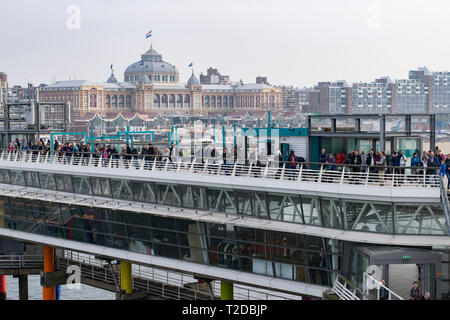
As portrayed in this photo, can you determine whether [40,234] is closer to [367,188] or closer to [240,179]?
[240,179]

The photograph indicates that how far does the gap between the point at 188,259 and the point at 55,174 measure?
837cm

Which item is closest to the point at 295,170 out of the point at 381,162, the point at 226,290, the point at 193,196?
the point at 381,162

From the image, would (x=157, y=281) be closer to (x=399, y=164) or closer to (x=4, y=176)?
(x=4, y=176)

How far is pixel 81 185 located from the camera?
31.6 m

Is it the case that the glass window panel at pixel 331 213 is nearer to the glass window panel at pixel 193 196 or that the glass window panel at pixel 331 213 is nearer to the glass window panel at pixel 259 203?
the glass window panel at pixel 259 203

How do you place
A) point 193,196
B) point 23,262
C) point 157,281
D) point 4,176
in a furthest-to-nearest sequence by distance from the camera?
1. point 23,262
2. point 4,176
3. point 157,281
4. point 193,196

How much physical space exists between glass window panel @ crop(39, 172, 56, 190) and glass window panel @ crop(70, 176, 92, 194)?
1.64 meters

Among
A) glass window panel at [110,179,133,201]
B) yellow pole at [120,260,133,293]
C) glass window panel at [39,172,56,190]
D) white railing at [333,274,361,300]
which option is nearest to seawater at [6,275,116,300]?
glass window panel at [39,172,56,190]

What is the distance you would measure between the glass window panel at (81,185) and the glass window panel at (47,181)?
5.37 ft

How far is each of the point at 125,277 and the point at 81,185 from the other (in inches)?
159

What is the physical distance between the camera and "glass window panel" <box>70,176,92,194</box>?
31219 mm

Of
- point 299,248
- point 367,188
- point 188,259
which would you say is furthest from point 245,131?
point 367,188

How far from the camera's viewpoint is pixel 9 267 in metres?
37.9

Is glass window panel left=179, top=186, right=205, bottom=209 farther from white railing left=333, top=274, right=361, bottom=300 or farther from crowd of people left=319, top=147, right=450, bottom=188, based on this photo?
white railing left=333, top=274, right=361, bottom=300
